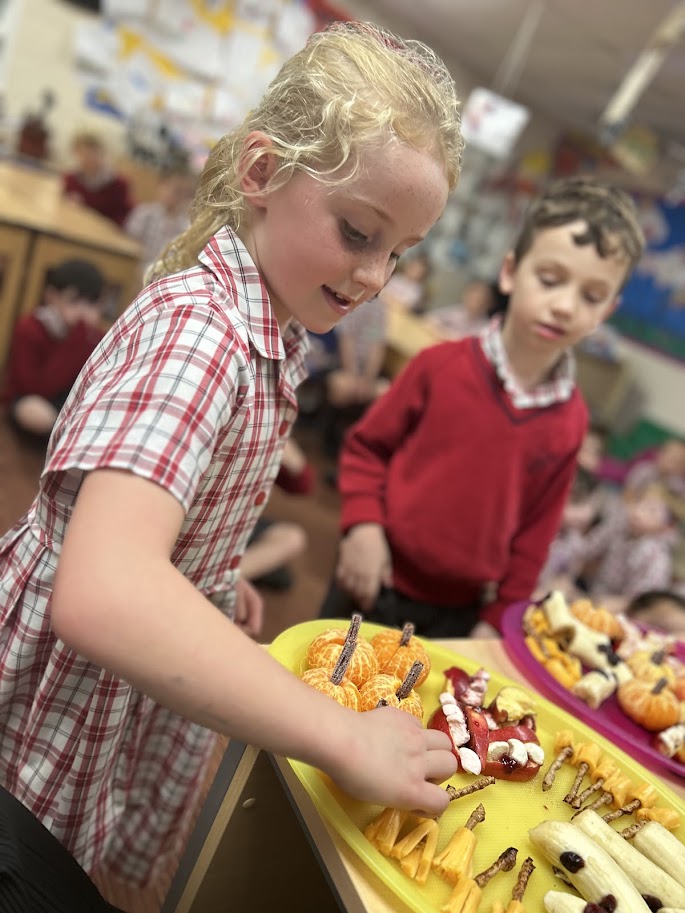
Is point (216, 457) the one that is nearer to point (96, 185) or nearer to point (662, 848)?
point (662, 848)

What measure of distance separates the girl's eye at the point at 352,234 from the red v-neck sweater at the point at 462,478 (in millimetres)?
661

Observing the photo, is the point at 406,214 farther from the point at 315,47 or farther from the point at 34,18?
the point at 34,18

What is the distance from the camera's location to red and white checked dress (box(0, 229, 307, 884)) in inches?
22.0

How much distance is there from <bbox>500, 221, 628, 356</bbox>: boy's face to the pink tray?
1.60 ft

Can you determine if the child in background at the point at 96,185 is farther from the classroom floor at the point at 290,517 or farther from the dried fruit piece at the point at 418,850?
the dried fruit piece at the point at 418,850

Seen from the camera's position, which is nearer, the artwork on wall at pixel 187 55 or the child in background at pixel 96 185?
the child in background at pixel 96 185

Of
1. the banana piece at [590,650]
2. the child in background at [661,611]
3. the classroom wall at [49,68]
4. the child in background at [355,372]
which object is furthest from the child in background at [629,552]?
the classroom wall at [49,68]

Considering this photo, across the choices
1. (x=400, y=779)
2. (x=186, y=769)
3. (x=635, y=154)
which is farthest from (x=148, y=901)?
(x=635, y=154)

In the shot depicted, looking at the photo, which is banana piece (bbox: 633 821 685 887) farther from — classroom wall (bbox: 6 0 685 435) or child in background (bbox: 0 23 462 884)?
classroom wall (bbox: 6 0 685 435)

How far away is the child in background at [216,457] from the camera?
20.0 inches

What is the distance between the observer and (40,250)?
3.25 m

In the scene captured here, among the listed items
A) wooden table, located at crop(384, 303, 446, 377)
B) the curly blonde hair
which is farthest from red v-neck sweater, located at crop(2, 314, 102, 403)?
the curly blonde hair

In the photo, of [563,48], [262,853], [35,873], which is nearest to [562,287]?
[262,853]

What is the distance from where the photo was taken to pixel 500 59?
616 centimetres
